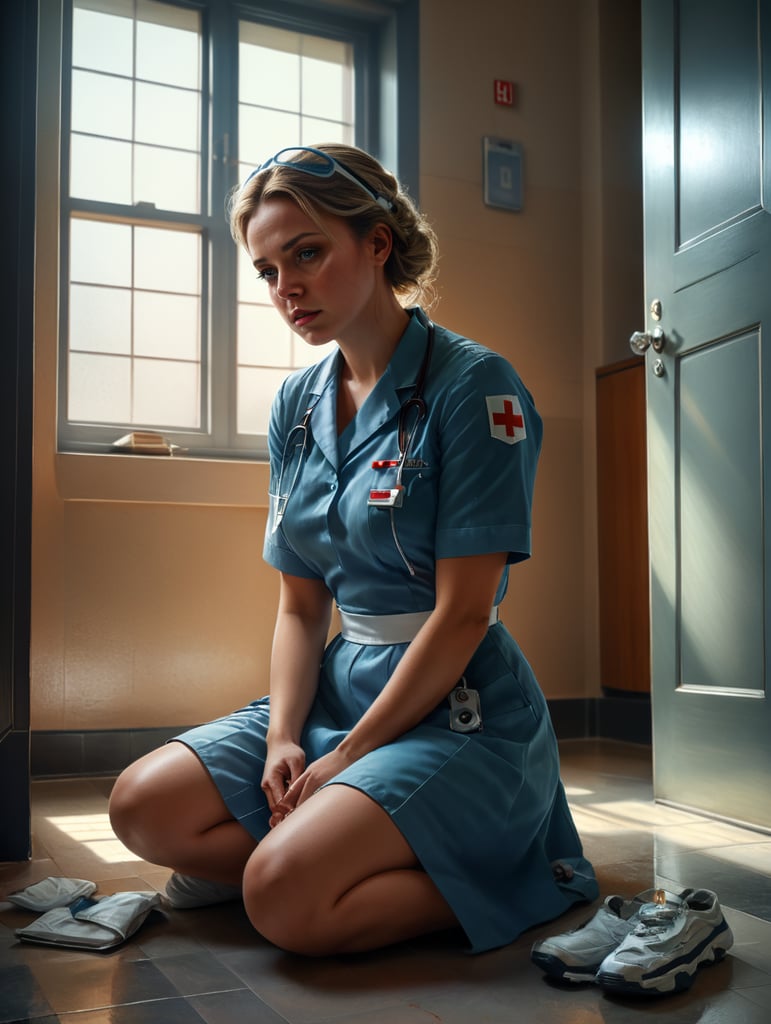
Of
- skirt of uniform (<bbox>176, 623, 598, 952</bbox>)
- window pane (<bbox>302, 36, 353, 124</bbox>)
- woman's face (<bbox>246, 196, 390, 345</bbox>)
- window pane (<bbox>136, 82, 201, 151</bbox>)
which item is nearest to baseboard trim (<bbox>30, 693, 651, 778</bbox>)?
skirt of uniform (<bbox>176, 623, 598, 952</bbox>)

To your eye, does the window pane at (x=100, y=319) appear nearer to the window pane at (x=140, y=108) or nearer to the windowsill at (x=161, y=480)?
the window pane at (x=140, y=108)

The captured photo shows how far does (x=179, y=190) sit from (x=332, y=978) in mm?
2751

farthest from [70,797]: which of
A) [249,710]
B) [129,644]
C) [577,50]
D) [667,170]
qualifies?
[577,50]

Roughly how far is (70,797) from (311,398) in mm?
1406

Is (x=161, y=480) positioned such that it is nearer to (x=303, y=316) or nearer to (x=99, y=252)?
(x=99, y=252)

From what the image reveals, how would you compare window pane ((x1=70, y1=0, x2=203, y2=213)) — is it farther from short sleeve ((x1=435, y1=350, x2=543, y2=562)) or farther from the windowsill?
short sleeve ((x1=435, y1=350, x2=543, y2=562))

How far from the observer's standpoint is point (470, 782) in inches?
61.8

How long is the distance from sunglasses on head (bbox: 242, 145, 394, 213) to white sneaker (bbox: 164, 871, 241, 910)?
1.15 metres

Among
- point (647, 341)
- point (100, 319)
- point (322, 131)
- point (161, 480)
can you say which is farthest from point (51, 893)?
point (322, 131)

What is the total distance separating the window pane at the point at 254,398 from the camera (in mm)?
3559

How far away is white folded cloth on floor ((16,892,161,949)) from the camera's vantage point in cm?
156

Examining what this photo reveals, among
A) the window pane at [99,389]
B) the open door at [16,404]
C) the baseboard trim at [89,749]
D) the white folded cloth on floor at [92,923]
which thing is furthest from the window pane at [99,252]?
the white folded cloth on floor at [92,923]

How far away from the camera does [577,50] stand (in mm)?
3963

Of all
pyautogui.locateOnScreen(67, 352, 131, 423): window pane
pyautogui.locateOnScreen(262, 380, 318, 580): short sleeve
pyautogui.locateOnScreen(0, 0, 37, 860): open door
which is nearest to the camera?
pyautogui.locateOnScreen(262, 380, 318, 580): short sleeve
